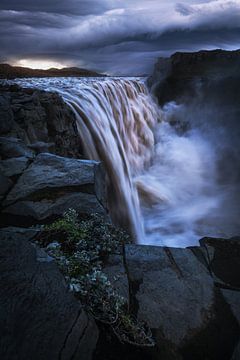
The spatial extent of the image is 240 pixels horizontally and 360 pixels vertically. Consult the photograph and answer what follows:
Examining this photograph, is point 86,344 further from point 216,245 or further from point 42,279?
point 216,245

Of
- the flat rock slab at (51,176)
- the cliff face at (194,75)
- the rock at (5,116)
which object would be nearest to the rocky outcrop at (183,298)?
the flat rock slab at (51,176)

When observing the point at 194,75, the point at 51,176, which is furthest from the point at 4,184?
the point at 194,75

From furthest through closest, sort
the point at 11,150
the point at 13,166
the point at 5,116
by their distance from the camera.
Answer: the point at 5,116
the point at 11,150
the point at 13,166

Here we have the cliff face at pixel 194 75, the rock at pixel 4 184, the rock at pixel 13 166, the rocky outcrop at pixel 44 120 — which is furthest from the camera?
the cliff face at pixel 194 75

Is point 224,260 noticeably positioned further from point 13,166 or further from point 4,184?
point 13,166

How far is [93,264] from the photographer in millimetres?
3658

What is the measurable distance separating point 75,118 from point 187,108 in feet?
43.1

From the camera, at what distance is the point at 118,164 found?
10.8 metres

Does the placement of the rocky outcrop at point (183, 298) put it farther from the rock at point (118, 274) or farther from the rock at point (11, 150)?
the rock at point (11, 150)

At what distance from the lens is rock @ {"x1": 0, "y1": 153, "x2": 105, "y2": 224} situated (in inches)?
191

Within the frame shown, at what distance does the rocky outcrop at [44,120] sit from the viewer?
8.33 m

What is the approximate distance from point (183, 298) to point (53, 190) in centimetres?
272

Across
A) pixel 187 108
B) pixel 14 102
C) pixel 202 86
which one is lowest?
pixel 187 108

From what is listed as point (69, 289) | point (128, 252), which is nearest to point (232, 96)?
point (128, 252)
